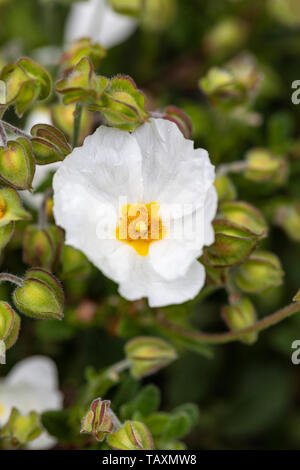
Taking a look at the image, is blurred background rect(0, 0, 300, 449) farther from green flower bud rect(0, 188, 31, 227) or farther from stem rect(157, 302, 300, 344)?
green flower bud rect(0, 188, 31, 227)

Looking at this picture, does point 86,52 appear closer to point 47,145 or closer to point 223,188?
point 47,145

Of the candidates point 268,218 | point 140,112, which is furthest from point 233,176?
point 140,112

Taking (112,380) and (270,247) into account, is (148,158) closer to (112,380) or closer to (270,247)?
(112,380)

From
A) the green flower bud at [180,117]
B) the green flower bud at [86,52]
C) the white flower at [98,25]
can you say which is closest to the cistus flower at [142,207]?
the green flower bud at [180,117]

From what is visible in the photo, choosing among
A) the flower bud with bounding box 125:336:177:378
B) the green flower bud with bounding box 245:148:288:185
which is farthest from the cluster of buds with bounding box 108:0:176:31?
the flower bud with bounding box 125:336:177:378

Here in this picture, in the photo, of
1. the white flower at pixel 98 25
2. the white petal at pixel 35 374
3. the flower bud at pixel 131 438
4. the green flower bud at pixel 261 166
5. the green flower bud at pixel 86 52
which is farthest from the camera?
the white flower at pixel 98 25

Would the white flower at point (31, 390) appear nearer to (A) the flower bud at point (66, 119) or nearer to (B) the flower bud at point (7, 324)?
(B) the flower bud at point (7, 324)
